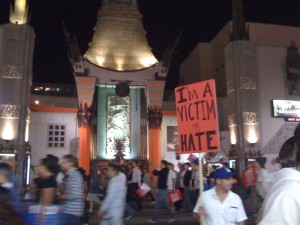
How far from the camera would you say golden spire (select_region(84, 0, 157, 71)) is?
23.4 meters

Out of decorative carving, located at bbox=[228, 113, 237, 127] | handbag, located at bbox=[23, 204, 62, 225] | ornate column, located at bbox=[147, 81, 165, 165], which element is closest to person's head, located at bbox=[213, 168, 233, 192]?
handbag, located at bbox=[23, 204, 62, 225]

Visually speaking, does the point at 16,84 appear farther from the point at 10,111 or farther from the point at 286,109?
the point at 286,109

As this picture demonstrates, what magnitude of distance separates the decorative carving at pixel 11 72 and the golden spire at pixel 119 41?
21.7ft

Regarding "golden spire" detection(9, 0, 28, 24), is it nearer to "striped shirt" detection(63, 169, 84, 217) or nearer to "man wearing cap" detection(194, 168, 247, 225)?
"striped shirt" detection(63, 169, 84, 217)

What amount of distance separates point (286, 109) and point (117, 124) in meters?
10.1

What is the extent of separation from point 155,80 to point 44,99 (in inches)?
300

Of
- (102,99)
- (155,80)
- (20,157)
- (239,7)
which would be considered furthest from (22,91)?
(239,7)

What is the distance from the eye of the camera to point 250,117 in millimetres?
19484

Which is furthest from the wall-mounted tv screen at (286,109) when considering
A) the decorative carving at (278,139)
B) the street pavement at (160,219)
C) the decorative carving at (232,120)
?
the street pavement at (160,219)

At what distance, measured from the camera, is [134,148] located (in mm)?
23000

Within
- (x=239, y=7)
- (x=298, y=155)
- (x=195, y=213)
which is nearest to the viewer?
(x=298, y=155)

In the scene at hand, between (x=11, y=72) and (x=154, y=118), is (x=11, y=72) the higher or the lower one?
the higher one

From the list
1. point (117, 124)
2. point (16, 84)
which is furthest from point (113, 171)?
point (117, 124)

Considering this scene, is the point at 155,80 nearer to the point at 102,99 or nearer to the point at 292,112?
the point at 102,99
